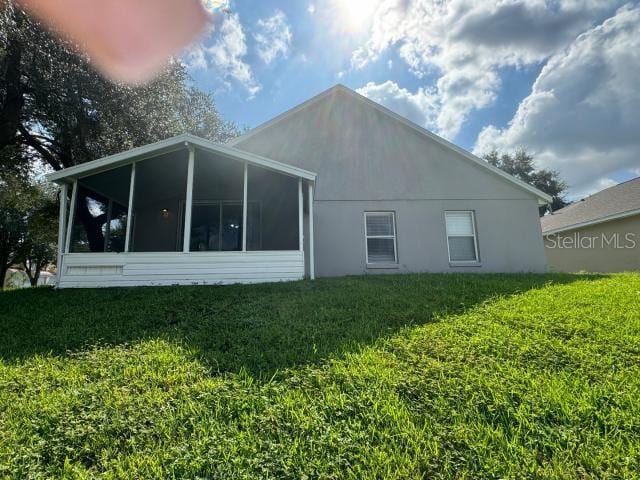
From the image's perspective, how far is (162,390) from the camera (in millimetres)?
2895

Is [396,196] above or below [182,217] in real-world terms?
above

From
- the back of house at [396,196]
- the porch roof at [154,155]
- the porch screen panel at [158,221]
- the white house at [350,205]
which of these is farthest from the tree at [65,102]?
the back of house at [396,196]

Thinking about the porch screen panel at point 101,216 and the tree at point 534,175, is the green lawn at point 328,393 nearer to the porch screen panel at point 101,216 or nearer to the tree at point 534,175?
the porch screen panel at point 101,216

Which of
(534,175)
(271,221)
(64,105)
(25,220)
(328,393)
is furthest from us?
(534,175)

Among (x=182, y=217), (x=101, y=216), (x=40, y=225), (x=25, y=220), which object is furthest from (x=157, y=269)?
(x=25, y=220)

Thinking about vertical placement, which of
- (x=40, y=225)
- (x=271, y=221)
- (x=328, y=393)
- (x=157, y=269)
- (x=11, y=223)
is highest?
(x=11, y=223)

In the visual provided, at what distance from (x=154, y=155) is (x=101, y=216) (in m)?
4.53

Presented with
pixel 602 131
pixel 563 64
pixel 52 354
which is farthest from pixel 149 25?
pixel 602 131

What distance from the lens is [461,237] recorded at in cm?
1016

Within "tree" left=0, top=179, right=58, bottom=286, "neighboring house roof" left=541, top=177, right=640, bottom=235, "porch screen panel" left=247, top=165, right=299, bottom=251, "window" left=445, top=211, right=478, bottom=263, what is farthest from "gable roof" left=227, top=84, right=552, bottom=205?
"tree" left=0, top=179, right=58, bottom=286

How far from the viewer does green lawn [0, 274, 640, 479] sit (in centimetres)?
205

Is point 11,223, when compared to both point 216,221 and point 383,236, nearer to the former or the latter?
point 216,221

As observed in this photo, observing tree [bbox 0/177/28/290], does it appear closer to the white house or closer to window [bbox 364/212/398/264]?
the white house

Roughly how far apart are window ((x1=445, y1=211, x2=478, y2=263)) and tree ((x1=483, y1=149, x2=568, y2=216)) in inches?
948
